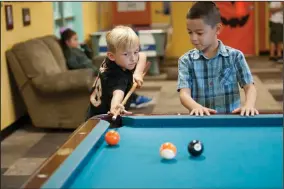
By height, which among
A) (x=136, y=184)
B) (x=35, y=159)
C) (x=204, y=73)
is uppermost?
(x=204, y=73)

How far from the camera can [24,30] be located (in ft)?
18.3

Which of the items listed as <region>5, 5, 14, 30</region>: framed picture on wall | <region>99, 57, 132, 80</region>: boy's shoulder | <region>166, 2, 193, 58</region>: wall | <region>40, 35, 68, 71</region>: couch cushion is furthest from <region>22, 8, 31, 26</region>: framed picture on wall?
<region>166, 2, 193, 58</region>: wall

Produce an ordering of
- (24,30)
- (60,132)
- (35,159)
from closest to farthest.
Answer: (35,159) < (60,132) < (24,30)

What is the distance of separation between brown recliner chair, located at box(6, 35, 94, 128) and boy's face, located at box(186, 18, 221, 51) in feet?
8.28

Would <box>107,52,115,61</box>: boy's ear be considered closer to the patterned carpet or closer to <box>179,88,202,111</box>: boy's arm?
<box>179,88,202,111</box>: boy's arm

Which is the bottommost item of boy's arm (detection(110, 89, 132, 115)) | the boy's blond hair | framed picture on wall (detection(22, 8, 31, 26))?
boy's arm (detection(110, 89, 132, 115))

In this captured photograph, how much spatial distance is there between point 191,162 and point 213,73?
900 millimetres

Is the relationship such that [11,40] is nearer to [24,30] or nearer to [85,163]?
[24,30]

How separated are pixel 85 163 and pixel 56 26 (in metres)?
5.96

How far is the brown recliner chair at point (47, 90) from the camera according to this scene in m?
4.79

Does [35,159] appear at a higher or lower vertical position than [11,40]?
lower

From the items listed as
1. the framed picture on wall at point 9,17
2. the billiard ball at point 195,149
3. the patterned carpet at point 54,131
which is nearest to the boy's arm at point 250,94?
the billiard ball at point 195,149

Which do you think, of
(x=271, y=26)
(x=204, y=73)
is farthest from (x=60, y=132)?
(x=271, y=26)

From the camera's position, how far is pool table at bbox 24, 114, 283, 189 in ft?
4.76
